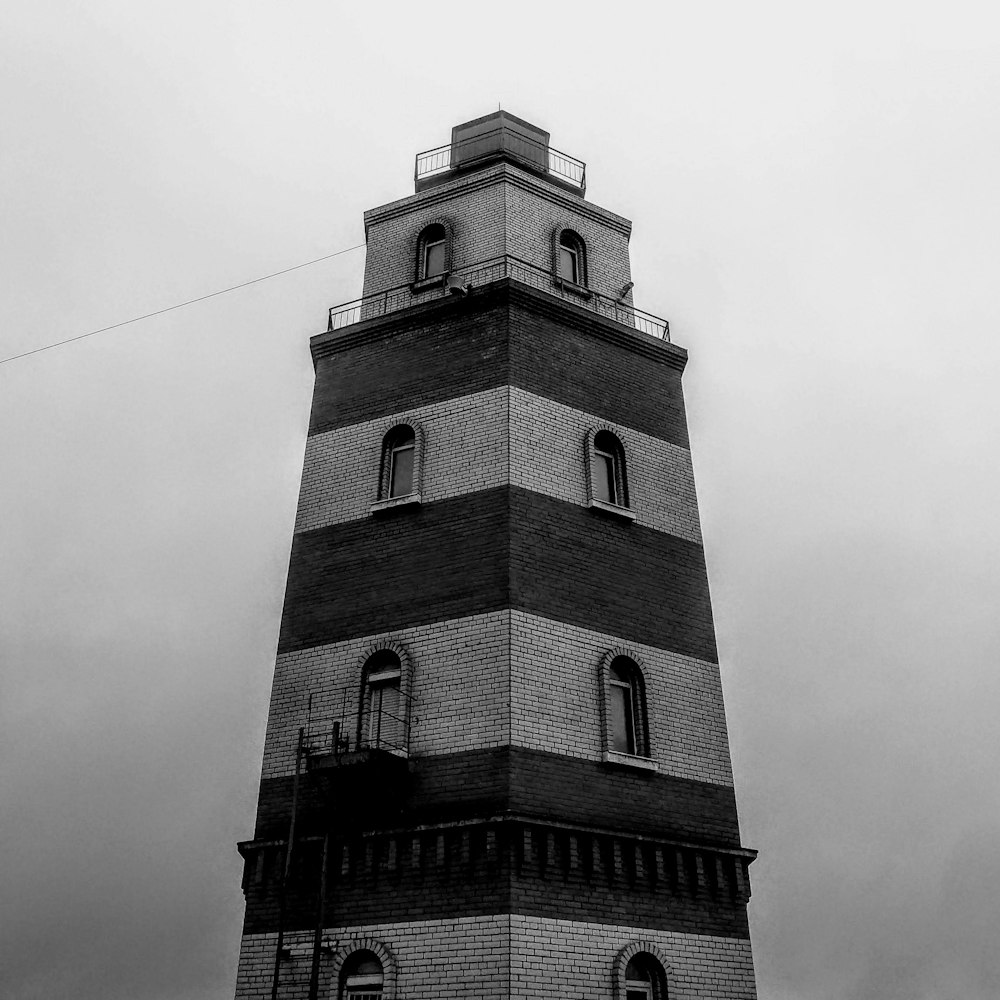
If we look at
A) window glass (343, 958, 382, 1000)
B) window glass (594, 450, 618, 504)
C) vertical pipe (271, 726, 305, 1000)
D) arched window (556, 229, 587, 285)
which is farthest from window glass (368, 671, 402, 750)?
arched window (556, 229, 587, 285)

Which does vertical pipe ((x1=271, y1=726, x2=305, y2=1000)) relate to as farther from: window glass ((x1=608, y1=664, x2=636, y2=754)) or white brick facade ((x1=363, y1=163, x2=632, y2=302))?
white brick facade ((x1=363, y1=163, x2=632, y2=302))

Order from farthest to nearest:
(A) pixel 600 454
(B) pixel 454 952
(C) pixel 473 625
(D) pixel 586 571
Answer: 1. (A) pixel 600 454
2. (D) pixel 586 571
3. (C) pixel 473 625
4. (B) pixel 454 952

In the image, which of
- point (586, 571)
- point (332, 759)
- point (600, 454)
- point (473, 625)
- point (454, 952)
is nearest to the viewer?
point (454, 952)

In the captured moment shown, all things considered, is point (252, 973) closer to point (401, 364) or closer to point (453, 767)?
point (453, 767)

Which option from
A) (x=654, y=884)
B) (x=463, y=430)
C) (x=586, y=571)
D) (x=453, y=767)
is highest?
(x=463, y=430)

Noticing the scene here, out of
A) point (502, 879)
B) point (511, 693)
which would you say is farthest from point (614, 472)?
point (502, 879)

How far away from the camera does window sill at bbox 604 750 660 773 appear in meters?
15.6

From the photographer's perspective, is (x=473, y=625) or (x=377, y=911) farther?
(x=473, y=625)

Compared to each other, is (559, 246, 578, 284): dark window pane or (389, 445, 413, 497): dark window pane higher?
(559, 246, 578, 284): dark window pane

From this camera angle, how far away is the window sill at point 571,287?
1977cm

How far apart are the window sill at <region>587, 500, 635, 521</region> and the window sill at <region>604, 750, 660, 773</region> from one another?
380 centimetres

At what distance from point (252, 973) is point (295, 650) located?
4600 mm

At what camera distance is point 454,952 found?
45.9ft

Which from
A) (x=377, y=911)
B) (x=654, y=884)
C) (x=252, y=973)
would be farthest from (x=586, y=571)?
(x=252, y=973)
